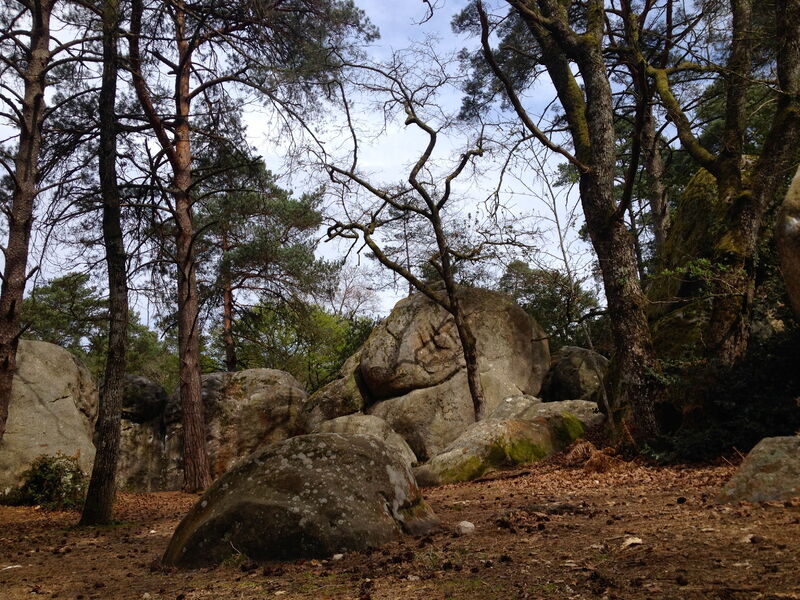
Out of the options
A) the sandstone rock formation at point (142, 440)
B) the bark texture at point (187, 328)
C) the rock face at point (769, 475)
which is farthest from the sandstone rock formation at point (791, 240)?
the sandstone rock formation at point (142, 440)

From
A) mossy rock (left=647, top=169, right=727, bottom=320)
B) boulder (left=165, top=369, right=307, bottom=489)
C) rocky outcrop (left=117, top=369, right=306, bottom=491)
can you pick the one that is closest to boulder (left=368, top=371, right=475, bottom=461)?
boulder (left=165, top=369, right=307, bottom=489)

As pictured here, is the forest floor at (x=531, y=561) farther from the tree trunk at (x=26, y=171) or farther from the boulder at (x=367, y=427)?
the boulder at (x=367, y=427)

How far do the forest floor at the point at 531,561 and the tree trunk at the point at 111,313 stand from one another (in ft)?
3.68

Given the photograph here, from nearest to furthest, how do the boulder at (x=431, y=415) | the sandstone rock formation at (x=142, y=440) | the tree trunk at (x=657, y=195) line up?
the tree trunk at (x=657, y=195)
the boulder at (x=431, y=415)
the sandstone rock formation at (x=142, y=440)

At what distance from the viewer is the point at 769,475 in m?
4.30

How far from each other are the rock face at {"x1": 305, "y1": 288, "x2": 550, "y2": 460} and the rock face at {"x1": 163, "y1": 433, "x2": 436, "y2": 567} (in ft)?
36.6

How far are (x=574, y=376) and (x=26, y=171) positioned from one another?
1338 centimetres

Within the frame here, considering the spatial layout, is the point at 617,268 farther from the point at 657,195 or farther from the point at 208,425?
the point at 208,425

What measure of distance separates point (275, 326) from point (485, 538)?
2249cm

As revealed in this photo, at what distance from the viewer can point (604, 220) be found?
847cm

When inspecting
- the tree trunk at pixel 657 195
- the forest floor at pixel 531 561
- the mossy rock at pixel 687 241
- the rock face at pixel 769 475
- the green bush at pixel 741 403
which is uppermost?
the tree trunk at pixel 657 195

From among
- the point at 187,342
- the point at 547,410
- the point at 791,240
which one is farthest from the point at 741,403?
the point at 187,342

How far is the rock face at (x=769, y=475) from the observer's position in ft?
→ 13.6

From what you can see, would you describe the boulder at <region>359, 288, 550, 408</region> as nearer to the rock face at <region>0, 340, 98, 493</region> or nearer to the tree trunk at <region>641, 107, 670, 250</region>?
the tree trunk at <region>641, 107, 670, 250</region>
